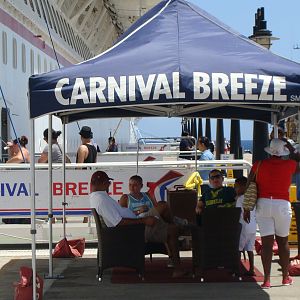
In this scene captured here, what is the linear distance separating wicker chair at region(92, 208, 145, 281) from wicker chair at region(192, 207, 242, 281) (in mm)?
674

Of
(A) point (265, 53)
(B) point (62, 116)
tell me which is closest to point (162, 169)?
(B) point (62, 116)

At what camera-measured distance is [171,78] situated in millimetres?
6293

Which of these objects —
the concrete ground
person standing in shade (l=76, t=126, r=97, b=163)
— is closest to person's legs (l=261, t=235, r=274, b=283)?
the concrete ground

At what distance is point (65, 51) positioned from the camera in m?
28.0

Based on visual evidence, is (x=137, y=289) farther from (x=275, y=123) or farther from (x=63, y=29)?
(x=63, y=29)

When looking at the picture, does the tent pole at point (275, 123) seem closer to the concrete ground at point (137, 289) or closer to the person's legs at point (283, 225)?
the concrete ground at point (137, 289)

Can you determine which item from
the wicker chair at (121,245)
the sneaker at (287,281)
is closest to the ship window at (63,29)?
the wicker chair at (121,245)

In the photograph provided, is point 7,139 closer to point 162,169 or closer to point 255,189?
point 162,169

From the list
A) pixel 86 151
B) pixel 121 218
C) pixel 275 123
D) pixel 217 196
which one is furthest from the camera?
pixel 86 151

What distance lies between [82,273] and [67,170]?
108 inches

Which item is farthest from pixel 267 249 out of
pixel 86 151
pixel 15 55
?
pixel 15 55

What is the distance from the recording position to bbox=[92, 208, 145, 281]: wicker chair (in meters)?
7.33

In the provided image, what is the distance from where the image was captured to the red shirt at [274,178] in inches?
275

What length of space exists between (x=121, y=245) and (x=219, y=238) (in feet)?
3.56
